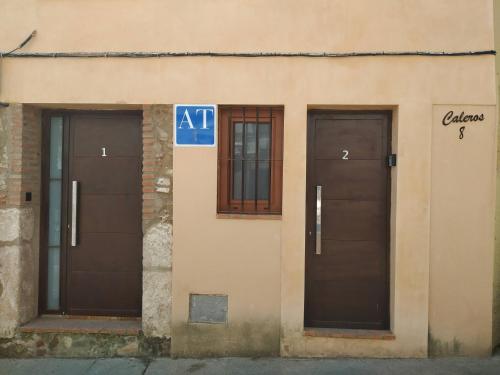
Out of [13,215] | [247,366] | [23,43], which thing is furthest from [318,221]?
Answer: [23,43]

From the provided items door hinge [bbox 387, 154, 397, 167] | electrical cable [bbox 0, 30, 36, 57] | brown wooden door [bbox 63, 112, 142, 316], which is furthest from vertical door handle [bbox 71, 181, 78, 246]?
door hinge [bbox 387, 154, 397, 167]

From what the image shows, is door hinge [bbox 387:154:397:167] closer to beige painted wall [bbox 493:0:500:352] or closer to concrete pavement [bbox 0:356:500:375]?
beige painted wall [bbox 493:0:500:352]

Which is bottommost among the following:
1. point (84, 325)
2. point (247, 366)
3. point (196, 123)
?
point (247, 366)

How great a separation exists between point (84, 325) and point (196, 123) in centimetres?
247

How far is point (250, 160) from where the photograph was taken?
4.30 meters

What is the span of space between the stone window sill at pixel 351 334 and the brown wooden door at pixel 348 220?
3.9 inches

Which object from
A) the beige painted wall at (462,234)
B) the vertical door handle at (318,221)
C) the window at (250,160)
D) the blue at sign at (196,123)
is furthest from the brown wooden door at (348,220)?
the blue at sign at (196,123)

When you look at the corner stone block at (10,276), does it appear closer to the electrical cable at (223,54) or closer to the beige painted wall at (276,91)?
the beige painted wall at (276,91)

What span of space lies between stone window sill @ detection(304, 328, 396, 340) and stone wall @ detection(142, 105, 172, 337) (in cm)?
152

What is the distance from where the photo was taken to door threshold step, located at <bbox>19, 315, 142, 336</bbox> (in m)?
4.15

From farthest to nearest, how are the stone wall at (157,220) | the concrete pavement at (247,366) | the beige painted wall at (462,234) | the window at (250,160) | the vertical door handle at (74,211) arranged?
the vertical door handle at (74,211), the window at (250,160), the stone wall at (157,220), the beige painted wall at (462,234), the concrete pavement at (247,366)

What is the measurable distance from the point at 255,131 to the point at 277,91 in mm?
487

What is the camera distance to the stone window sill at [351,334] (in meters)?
4.07

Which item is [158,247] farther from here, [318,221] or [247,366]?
[318,221]
